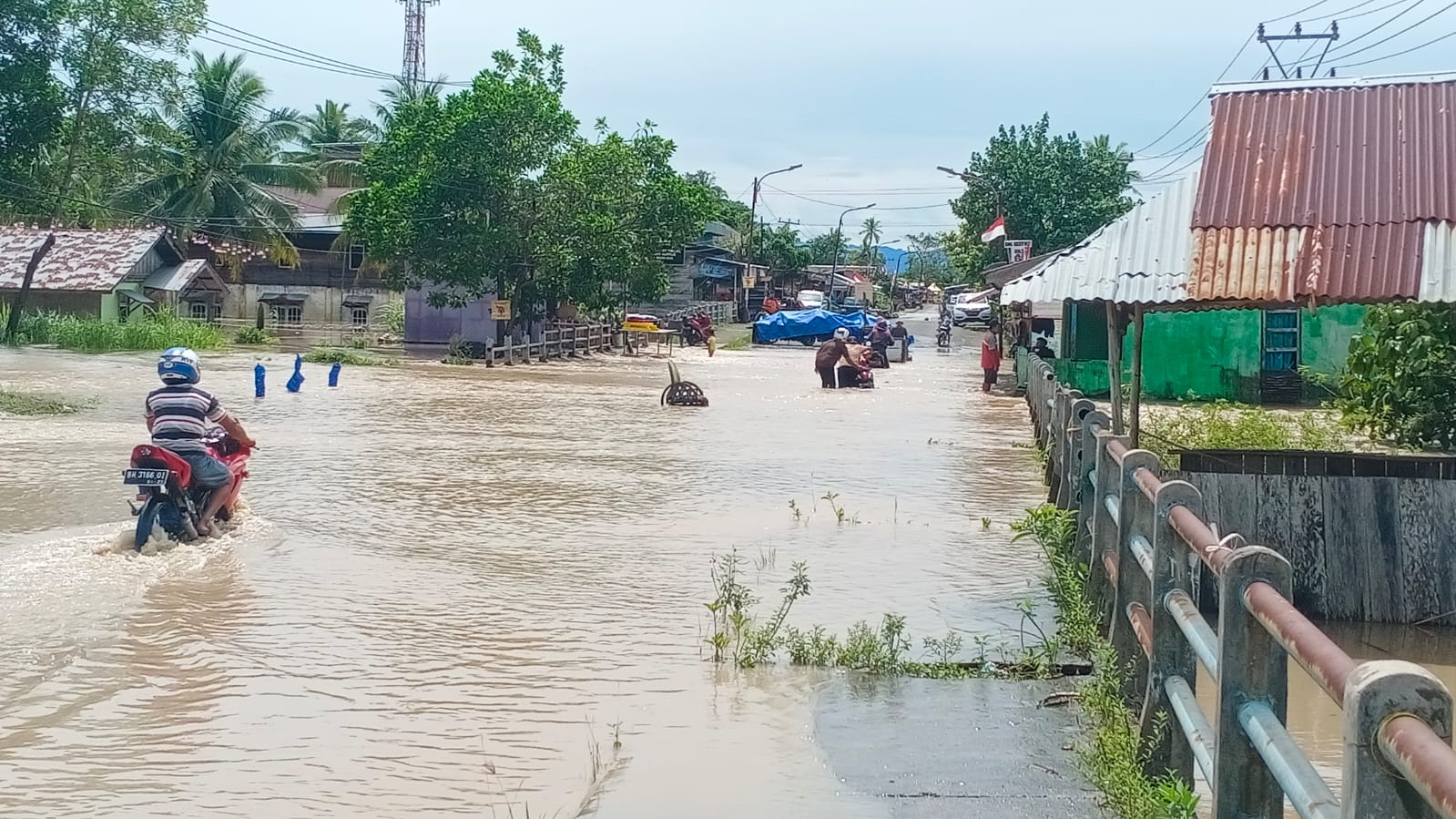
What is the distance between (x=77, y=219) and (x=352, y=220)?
15.1m

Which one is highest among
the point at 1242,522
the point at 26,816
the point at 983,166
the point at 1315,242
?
the point at 983,166

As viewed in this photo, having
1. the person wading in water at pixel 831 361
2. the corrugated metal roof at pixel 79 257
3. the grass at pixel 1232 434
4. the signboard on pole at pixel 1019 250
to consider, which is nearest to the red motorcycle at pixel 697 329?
the signboard on pole at pixel 1019 250

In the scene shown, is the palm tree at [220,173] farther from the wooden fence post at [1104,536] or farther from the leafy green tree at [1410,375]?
the wooden fence post at [1104,536]

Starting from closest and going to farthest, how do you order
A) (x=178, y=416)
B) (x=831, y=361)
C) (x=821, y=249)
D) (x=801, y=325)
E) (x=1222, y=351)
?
(x=178, y=416) → (x=1222, y=351) → (x=831, y=361) → (x=801, y=325) → (x=821, y=249)

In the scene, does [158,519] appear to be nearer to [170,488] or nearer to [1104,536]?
[170,488]

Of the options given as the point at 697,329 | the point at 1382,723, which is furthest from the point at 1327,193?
the point at 697,329

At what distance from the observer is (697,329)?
5478cm

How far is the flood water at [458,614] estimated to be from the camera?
586 centimetres

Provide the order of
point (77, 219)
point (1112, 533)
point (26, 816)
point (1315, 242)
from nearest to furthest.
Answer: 1. point (26, 816)
2. point (1112, 533)
3. point (1315, 242)
4. point (77, 219)

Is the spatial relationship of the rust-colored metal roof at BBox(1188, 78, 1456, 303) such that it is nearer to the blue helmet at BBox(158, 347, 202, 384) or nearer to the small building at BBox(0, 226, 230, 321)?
the blue helmet at BBox(158, 347, 202, 384)

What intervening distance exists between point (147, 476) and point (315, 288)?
167ft

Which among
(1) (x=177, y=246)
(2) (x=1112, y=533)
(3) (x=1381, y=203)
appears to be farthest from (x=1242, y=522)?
(1) (x=177, y=246)

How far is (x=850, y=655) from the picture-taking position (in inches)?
295

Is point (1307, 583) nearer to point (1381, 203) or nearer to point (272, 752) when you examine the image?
point (1381, 203)
